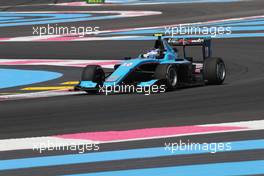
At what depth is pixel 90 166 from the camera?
724 cm

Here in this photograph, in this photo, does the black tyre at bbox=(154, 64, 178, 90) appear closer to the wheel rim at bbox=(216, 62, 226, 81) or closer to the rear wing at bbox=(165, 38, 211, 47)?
the wheel rim at bbox=(216, 62, 226, 81)

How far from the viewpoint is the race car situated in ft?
41.1

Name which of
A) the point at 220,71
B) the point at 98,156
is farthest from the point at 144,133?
the point at 220,71

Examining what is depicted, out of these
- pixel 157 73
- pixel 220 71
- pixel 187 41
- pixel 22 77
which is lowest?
pixel 22 77

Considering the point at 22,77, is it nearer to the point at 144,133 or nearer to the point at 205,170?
the point at 144,133

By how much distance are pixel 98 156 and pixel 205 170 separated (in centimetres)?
122

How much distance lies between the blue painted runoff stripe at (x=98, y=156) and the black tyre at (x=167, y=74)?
456 cm

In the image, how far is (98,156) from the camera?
7672 mm

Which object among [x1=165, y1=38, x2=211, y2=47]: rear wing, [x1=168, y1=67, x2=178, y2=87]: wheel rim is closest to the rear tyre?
[x1=168, y1=67, x2=178, y2=87]: wheel rim

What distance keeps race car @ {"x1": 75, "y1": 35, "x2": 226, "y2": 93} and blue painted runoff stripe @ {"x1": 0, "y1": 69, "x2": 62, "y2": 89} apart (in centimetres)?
263

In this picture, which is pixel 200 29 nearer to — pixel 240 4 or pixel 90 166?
pixel 240 4

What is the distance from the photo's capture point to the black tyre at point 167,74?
12.5 metres

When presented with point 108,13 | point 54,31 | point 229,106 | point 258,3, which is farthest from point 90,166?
point 258,3

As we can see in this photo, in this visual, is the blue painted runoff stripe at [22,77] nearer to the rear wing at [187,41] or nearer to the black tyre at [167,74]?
the rear wing at [187,41]
